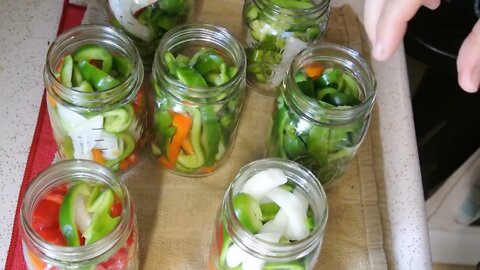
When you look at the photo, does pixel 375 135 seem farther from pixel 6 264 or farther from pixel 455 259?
pixel 455 259

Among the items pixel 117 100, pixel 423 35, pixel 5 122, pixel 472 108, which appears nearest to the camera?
pixel 117 100

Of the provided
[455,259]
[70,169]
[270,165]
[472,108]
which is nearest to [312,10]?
[270,165]

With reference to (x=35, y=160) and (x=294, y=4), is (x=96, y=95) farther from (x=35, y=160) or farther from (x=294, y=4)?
(x=294, y=4)

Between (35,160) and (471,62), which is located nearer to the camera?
(471,62)

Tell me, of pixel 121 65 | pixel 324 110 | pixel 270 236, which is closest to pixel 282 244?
pixel 270 236

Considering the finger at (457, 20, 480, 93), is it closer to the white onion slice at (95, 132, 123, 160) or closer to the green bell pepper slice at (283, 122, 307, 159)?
the green bell pepper slice at (283, 122, 307, 159)

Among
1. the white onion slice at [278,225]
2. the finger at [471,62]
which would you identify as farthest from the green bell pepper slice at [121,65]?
Answer: the finger at [471,62]

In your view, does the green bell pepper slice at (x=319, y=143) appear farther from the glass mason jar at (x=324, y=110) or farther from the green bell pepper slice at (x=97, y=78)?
the green bell pepper slice at (x=97, y=78)
